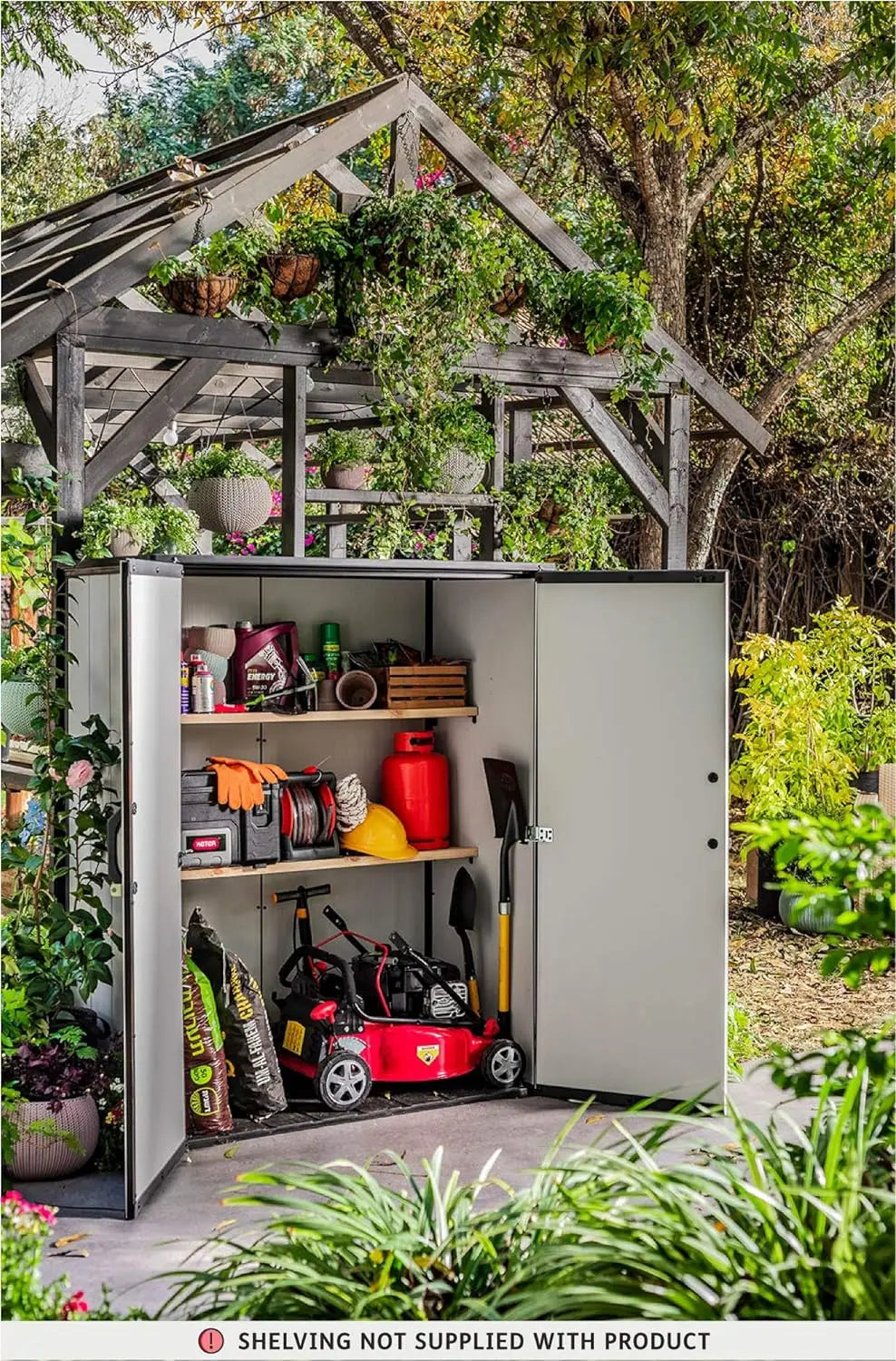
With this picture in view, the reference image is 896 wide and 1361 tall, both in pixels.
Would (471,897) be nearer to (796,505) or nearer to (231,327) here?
(231,327)

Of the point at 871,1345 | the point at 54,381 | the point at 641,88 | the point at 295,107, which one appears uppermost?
the point at 295,107

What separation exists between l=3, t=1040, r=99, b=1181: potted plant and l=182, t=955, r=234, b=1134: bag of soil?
39cm

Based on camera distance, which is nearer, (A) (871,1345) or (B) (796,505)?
(A) (871,1345)

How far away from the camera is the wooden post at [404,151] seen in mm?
5555

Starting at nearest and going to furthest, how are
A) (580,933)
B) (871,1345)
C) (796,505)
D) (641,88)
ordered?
(871,1345), (580,933), (641,88), (796,505)

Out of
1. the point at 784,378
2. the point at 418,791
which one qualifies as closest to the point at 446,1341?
the point at 418,791

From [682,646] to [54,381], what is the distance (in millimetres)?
2401

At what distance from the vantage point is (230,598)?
5887mm

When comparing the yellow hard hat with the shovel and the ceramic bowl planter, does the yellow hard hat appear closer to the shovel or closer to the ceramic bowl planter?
the shovel

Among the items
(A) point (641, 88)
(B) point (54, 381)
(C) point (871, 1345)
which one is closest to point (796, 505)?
(A) point (641, 88)

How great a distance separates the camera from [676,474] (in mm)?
6211

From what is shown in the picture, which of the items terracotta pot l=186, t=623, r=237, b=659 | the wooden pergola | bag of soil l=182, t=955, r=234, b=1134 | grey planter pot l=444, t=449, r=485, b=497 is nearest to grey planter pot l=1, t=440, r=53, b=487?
the wooden pergola

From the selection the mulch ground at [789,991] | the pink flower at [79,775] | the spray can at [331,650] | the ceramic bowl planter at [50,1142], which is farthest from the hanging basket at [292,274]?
the mulch ground at [789,991]

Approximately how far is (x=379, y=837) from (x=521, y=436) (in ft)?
6.64
